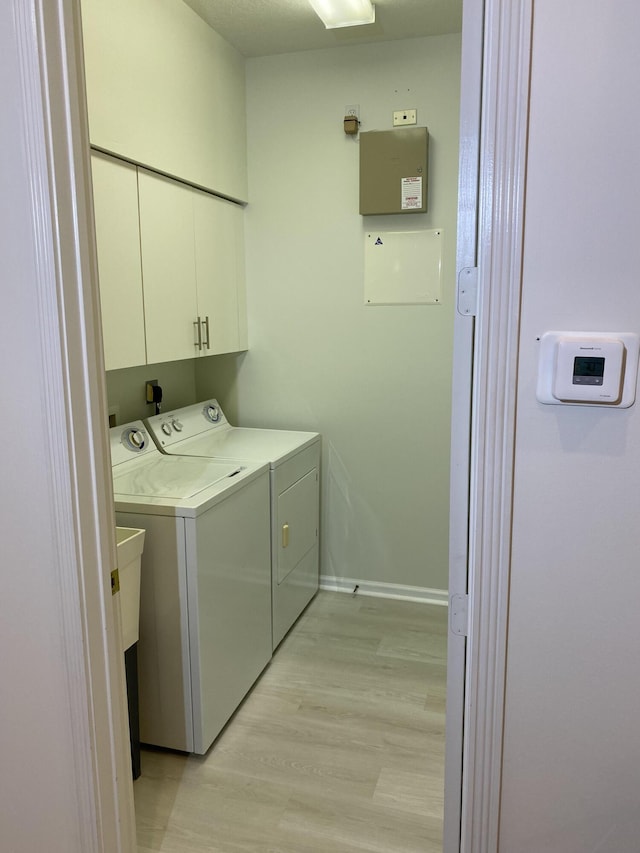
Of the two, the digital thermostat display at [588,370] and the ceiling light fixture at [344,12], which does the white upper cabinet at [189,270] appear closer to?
the ceiling light fixture at [344,12]

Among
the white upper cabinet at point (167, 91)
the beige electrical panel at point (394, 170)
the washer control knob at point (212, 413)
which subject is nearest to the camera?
the white upper cabinet at point (167, 91)

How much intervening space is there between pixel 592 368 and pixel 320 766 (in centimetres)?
182

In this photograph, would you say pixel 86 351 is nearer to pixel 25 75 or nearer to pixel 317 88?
pixel 25 75

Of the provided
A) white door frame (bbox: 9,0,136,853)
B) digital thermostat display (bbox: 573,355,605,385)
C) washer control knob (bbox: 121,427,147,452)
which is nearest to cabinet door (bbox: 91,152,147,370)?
washer control knob (bbox: 121,427,147,452)

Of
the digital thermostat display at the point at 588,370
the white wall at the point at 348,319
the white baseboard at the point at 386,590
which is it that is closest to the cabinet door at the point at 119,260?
the white wall at the point at 348,319

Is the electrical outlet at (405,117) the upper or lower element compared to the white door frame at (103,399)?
upper

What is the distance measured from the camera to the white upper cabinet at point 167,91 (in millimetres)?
2033

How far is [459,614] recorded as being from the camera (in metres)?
1.07

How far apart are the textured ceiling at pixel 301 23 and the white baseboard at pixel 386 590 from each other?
2.67m

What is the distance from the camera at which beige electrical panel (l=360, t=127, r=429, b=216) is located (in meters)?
2.93

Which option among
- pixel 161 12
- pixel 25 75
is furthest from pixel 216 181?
pixel 25 75

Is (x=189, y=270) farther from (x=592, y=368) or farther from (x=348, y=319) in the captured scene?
(x=592, y=368)

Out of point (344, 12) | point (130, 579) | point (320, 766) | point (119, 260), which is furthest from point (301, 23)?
point (320, 766)

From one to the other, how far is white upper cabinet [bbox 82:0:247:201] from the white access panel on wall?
0.75 metres
